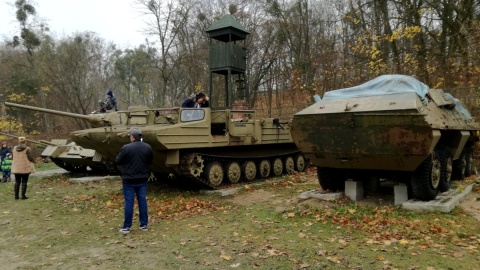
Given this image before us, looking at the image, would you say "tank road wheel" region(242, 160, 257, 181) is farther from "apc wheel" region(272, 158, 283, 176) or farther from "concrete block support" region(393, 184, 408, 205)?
"concrete block support" region(393, 184, 408, 205)

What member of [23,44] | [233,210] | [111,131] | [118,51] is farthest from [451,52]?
[118,51]

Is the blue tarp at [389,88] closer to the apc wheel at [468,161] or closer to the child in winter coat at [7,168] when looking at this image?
the apc wheel at [468,161]

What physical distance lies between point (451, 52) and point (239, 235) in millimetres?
12689

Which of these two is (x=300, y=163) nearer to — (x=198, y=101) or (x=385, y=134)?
(x=198, y=101)

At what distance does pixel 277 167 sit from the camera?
12.7m

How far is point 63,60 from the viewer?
28.1 m

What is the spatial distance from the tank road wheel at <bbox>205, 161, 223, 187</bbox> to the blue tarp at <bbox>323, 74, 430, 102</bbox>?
11.7 feet

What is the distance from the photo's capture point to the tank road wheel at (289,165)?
13.2m

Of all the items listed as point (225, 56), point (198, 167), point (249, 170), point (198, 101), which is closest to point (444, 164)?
point (249, 170)

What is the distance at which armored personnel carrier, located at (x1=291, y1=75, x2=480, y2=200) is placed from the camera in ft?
22.1

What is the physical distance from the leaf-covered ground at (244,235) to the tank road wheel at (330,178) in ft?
2.25

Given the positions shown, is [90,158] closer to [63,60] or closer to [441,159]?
[441,159]

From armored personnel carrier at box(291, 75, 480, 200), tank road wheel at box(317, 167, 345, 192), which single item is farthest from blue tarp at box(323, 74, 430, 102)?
tank road wheel at box(317, 167, 345, 192)

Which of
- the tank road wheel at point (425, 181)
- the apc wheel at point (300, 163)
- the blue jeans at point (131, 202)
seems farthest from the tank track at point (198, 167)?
the tank road wheel at point (425, 181)
